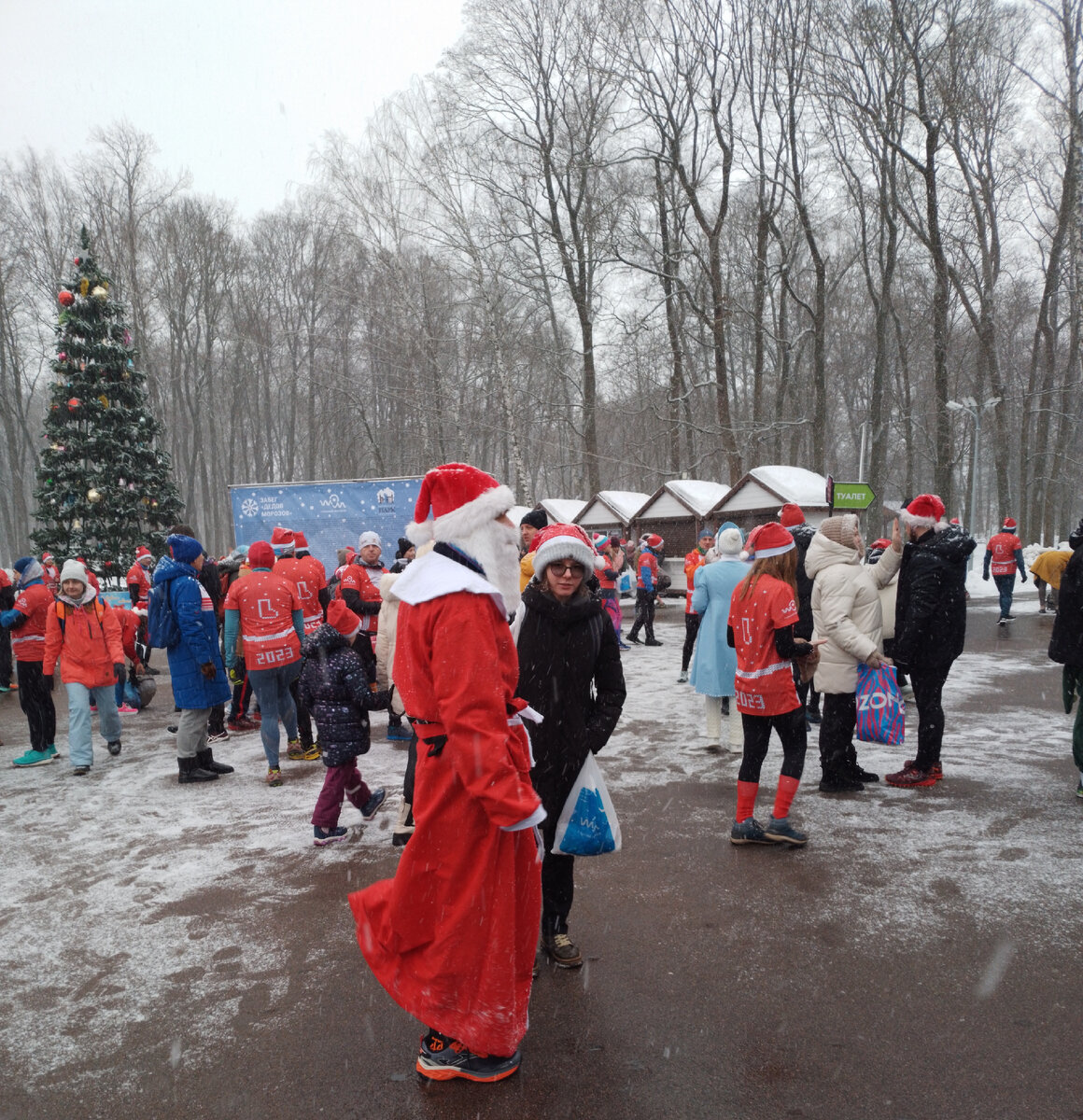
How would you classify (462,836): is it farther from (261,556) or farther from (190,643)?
(261,556)

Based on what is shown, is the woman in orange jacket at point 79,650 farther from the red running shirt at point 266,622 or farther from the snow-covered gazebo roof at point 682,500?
the snow-covered gazebo roof at point 682,500

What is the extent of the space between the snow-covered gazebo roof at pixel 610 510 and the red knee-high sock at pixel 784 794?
736 inches

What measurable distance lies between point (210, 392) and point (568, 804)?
3510 centimetres

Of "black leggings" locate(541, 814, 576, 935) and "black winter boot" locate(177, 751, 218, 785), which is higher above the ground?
"black leggings" locate(541, 814, 576, 935)

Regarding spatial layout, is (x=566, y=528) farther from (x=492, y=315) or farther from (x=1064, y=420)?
(x=1064, y=420)

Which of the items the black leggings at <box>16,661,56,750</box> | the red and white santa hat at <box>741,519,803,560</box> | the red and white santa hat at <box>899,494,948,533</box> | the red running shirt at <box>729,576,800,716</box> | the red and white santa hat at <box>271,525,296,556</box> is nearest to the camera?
the red running shirt at <box>729,576,800,716</box>

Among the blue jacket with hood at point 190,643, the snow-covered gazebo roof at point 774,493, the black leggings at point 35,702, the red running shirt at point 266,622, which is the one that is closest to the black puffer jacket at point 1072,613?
the red running shirt at point 266,622

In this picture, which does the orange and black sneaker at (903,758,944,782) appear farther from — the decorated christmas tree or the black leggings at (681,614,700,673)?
the decorated christmas tree

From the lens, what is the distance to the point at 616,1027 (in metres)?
2.88

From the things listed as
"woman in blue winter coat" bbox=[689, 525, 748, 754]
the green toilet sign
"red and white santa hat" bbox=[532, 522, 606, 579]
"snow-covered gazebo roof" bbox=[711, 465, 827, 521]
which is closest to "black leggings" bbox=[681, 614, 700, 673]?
"woman in blue winter coat" bbox=[689, 525, 748, 754]

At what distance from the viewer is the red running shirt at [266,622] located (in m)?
6.14

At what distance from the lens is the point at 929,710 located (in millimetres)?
5523

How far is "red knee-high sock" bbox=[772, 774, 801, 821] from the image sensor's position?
14.6 ft

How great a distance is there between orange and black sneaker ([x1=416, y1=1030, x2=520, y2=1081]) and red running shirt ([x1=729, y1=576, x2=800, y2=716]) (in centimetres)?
240
